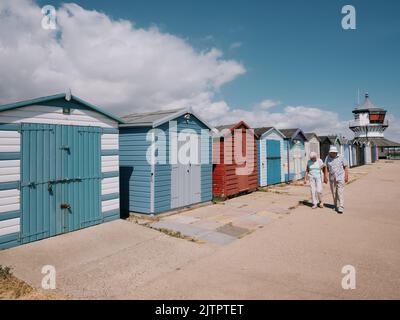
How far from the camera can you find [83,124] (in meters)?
7.52

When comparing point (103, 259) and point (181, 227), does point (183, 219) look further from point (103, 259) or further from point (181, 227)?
point (103, 259)

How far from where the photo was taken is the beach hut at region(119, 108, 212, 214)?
29.5 feet

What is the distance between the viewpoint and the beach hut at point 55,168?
20.1 ft

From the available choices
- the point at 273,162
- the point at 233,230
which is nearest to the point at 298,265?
the point at 233,230

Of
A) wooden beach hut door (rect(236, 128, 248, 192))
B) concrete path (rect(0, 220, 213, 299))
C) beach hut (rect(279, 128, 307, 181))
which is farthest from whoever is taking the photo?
beach hut (rect(279, 128, 307, 181))

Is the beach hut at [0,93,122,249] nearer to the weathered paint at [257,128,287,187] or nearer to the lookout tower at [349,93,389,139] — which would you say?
the weathered paint at [257,128,287,187]

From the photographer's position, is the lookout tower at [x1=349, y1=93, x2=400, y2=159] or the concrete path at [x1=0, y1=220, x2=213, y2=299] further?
the lookout tower at [x1=349, y1=93, x2=400, y2=159]

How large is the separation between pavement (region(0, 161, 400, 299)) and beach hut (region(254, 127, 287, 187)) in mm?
6887

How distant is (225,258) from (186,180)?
4754 mm

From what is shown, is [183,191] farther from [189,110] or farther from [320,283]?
[320,283]

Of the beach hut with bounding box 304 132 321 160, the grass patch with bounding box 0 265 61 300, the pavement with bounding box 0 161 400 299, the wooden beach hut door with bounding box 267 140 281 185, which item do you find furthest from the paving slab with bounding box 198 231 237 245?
the beach hut with bounding box 304 132 321 160

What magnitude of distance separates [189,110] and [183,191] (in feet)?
9.14

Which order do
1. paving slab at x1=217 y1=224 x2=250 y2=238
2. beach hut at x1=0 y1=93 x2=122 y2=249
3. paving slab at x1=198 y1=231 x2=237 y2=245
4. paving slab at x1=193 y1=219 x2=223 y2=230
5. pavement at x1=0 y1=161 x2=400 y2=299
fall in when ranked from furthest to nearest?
paving slab at x1=193 y1=219 x2=223 y2=230 < paving slab at x1=217 y1=224 x2=250 y2=238 < paving slab at x1=198 y1=231 x2=237 y2=245 < beach hut at x1=0 y1=93 x2=122 y2=249 < pavement at x1=0 y1=161 x2=400 y2=299

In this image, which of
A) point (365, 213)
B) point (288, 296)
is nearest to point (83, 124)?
point (288, 296)
